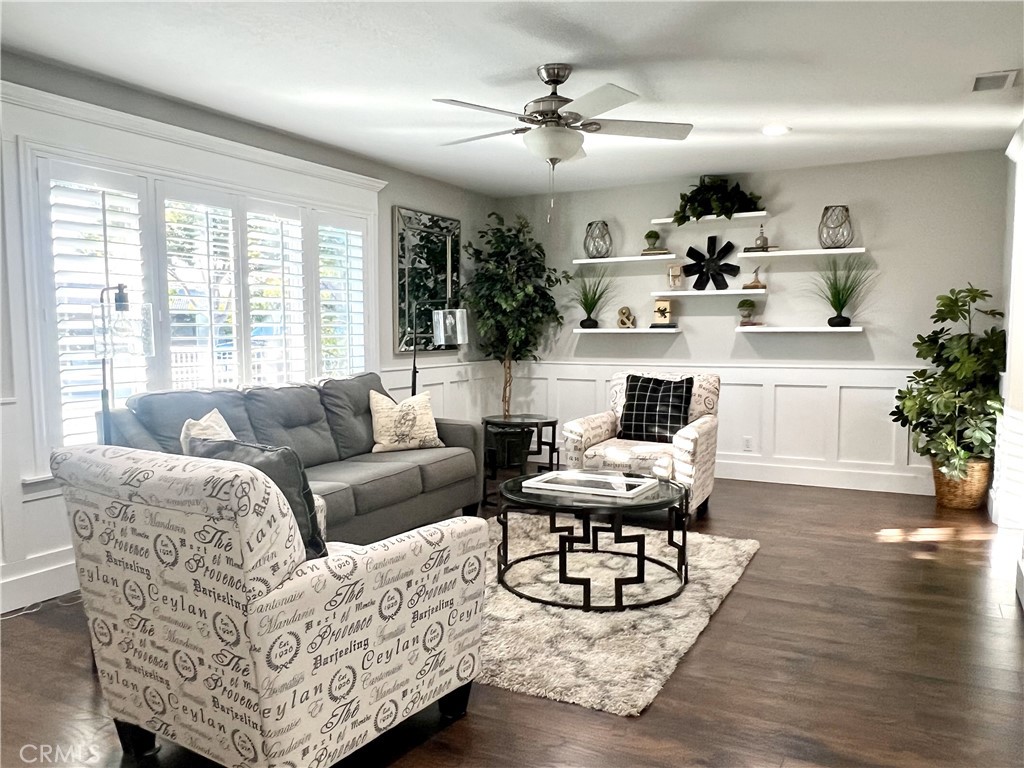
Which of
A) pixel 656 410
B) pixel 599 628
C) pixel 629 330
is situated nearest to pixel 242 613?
pixel 599 628

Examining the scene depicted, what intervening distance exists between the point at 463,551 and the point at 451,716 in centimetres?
59

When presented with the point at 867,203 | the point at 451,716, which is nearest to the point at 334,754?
the point at 451,716

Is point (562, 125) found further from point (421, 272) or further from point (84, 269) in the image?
point (421, 272)

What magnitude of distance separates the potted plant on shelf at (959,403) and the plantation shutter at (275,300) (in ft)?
13.9

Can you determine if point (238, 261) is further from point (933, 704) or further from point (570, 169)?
point (933, 704)

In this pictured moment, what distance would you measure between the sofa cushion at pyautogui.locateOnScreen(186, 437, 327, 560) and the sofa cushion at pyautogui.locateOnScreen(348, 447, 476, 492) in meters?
2.16

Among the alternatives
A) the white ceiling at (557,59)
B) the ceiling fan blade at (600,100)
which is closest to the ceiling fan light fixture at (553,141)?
the ceiling fan blade at (600,100)

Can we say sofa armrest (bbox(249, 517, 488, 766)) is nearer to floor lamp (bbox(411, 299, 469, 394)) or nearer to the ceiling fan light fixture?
the ceiling fan light fixture

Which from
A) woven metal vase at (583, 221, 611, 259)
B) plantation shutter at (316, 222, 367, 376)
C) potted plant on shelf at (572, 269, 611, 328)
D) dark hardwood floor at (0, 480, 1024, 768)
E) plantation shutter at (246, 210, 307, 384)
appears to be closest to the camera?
dark hardwood floor at (0, 480, 1024, 768)

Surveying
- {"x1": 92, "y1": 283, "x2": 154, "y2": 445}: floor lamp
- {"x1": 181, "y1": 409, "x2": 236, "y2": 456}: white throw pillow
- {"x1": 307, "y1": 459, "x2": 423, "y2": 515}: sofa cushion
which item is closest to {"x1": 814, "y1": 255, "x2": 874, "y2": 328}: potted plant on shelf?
{"x1": 307, "y1": 459, "x2": 423, "y2": 515}: sofa cushion

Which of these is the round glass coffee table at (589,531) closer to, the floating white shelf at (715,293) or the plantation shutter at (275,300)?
the plantation shutter at (275,300)

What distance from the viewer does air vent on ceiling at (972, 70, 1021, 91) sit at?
3.54 metres

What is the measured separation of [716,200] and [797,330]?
1242 mm

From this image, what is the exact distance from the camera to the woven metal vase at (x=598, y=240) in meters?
6.66
